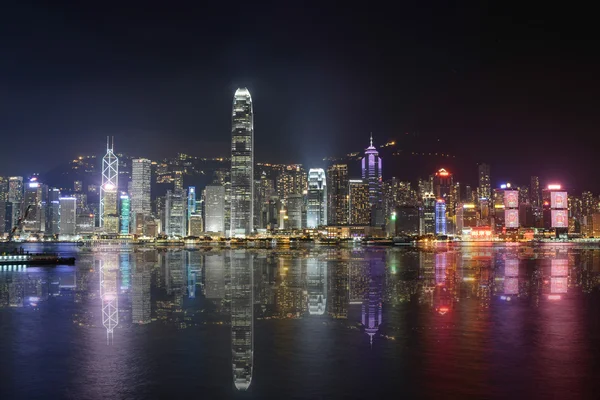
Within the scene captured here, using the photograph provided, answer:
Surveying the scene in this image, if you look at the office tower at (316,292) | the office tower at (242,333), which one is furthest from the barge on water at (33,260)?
the office tower at (242,333)

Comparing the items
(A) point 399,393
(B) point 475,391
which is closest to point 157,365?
(A) point 399,393

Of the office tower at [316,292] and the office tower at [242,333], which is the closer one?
the office tower at [242,333]

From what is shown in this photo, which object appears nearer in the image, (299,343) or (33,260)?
(299,343)

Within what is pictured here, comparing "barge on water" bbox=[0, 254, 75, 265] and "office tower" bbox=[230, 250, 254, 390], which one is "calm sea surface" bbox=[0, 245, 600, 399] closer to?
"office tower" bbox=[230, 250, 254, 390]

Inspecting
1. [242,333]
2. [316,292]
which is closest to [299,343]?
[242,333]

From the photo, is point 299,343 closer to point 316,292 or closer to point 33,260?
point 316,292

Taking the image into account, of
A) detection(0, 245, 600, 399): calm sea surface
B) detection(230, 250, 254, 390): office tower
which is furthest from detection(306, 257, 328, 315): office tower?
detection(230, 250, 254, 390): office tower

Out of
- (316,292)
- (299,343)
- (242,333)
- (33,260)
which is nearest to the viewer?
(299,343)

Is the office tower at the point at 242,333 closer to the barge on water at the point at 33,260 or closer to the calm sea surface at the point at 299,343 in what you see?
the calm sea surface at the point at 299,343
